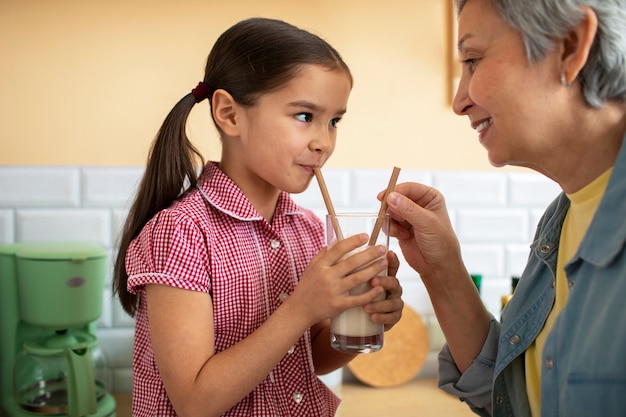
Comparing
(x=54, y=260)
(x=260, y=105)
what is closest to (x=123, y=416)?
(x=54, y=260)

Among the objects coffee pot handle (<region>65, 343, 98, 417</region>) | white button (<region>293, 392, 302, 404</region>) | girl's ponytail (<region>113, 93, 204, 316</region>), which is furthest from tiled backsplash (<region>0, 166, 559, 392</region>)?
white button (<region>293, 392, 302, 404</region>)

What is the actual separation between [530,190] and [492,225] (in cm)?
16

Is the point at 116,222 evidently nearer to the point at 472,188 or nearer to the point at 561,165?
the point at 472,188

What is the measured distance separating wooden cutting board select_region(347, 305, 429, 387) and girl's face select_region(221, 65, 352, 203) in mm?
786

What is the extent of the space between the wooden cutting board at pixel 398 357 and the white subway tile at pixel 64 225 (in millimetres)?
761

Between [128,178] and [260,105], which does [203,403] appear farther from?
[128,178]

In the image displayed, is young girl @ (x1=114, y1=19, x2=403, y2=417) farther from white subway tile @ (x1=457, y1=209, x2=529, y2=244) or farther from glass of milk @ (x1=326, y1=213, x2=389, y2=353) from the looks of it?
white subway tile @ (x1=457, y1=209, x2=529, y2=244)

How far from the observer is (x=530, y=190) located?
2.01m

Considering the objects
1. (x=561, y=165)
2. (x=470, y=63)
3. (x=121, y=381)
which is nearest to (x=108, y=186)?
(x=121, y=381)

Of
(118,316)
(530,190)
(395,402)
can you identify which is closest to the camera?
(395,402)

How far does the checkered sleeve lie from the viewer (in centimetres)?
105

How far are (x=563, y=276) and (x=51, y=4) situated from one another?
139 cm

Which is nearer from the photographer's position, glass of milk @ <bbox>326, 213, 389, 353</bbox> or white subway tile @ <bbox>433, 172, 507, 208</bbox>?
glass of milk @ <bbox>326, 213, 389, 353</bbox>

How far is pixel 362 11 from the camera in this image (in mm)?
1848
